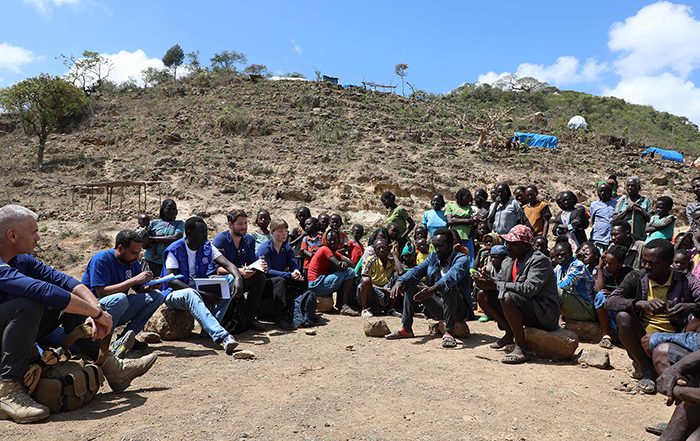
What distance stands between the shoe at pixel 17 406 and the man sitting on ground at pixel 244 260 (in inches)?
105

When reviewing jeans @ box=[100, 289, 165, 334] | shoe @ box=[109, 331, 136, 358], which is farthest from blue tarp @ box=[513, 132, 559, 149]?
shoe @ box=[109, 331, 136, 358]

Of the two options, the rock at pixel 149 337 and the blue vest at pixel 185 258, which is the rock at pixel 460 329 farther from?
the rock at pixel 149 337

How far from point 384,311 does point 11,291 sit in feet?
16.1

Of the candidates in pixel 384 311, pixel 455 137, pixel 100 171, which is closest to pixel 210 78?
pixel 100 171

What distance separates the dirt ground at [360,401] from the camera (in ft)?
10.6

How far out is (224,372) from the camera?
14.8ft

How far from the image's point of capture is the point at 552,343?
16.0ft

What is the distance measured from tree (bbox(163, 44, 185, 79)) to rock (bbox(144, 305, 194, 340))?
148 feet

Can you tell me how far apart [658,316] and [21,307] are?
4579mm

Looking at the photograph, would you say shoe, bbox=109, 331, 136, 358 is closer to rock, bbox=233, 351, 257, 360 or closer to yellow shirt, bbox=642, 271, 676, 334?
rock, bbox=233, 351, 257, 360

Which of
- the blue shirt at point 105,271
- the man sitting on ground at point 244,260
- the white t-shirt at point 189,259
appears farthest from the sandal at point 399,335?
the blue shirt at point 105,271

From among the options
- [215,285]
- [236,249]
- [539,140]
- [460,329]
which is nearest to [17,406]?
[215,285]

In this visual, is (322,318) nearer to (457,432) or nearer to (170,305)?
(170,305)

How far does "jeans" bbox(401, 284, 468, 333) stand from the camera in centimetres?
559
